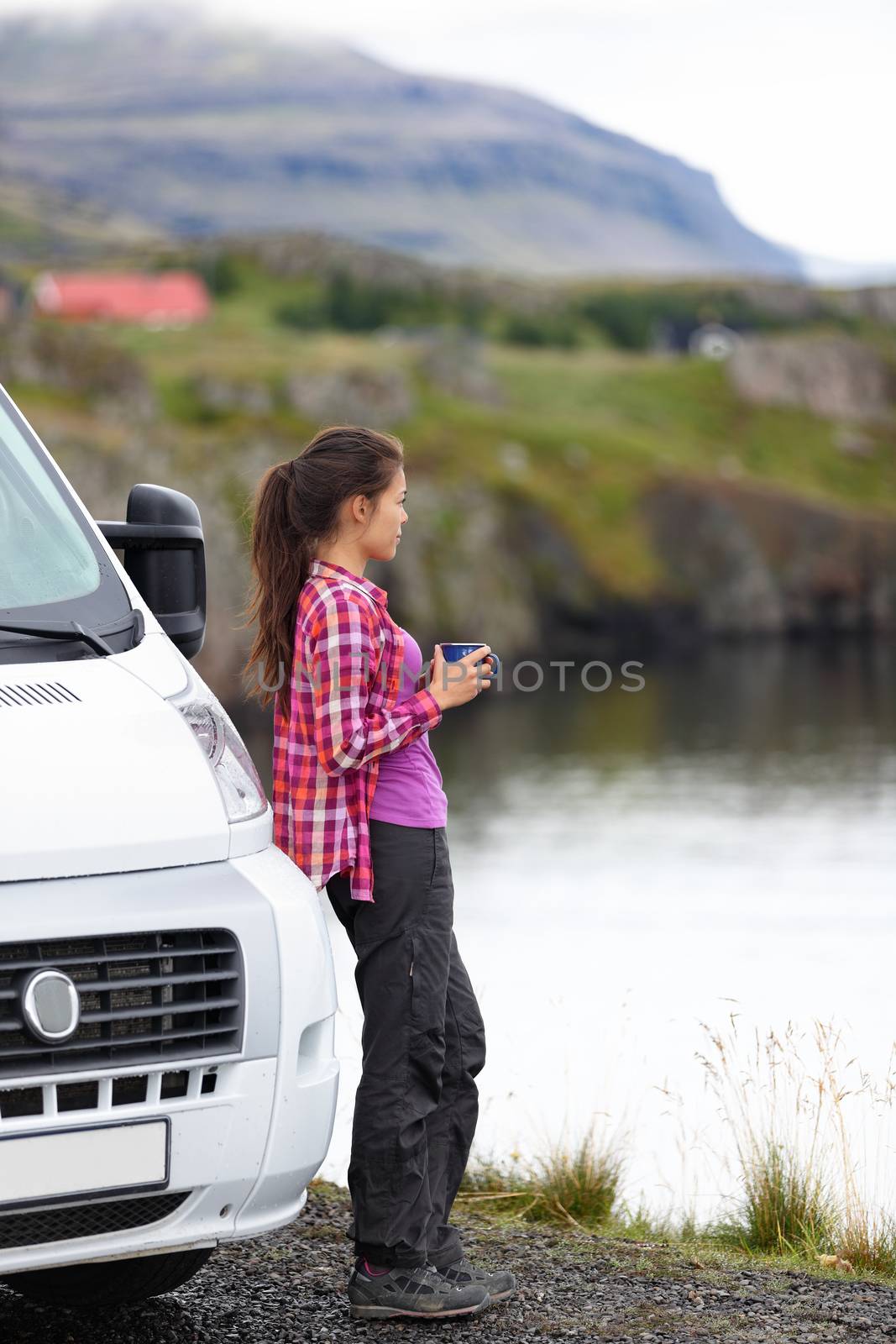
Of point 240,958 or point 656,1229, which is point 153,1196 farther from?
point 656,1229

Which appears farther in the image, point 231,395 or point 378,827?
point 231,395

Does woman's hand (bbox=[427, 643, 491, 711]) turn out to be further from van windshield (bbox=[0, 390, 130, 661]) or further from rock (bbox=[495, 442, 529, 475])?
rock (bbox=[495, 442, 529, 475])

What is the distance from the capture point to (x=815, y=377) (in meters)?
117

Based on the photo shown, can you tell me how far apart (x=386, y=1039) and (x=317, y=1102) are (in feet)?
1.75

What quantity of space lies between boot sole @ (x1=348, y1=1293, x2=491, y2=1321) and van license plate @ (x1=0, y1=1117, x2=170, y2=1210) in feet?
3.69

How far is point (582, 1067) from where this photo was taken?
1149cm

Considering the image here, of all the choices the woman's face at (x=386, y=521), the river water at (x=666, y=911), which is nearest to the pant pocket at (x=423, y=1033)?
the woman's face at (x=386, y=521)

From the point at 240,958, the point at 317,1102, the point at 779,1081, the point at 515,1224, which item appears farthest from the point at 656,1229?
the point at 779,1081

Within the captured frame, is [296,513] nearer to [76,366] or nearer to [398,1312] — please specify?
[398,1312]

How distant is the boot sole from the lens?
167 inches

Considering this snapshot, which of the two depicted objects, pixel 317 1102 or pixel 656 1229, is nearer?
pixel 317 1102

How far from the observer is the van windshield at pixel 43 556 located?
13.2ft

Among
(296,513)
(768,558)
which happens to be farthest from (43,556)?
(768,558)

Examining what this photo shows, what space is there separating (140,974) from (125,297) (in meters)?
147
